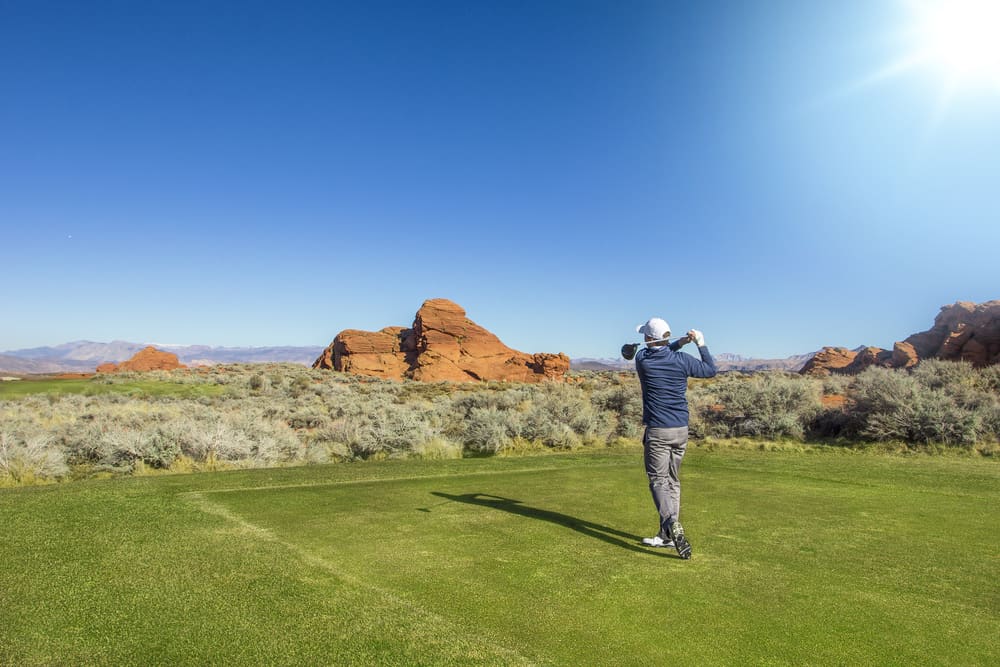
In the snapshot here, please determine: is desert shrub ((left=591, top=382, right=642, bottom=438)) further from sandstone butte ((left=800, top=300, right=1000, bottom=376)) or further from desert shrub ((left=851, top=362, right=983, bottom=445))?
sandstone butte ((left=800, top=300, right=1000, bottom=376))

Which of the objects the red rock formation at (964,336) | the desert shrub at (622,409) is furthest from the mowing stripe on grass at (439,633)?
the red rock formation at (964,336)

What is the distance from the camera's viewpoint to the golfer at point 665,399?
5.80 m

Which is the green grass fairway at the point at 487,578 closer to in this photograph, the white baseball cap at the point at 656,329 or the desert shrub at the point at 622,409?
the white baseball cap at the point at 656,329

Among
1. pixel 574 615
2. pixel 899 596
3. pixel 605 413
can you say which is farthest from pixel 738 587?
pixel 605 413

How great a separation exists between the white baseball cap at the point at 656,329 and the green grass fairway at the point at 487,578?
2.10m

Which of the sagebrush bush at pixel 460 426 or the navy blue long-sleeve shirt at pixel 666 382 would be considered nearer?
the navy blue long-sleeve shirt at pixel 666 382

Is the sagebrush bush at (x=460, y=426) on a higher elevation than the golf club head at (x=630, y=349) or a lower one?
lower

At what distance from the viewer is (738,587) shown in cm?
436

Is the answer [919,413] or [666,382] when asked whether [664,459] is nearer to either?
[666,382]

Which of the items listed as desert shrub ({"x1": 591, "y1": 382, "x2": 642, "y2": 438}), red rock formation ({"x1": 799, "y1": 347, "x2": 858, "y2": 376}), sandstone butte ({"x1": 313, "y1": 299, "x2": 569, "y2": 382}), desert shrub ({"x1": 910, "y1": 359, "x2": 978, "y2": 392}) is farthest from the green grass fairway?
red rock formation ({"x1": 799, "y1": 347, "x2": 858, "y2": 376})

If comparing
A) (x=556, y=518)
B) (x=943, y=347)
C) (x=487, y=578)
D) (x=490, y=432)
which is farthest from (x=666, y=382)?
(x=943, y=347)

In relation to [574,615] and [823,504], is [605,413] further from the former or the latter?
[574,615]

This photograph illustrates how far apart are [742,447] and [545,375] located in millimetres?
60005

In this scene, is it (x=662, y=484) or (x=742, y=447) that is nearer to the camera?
(x=662, y=484)
